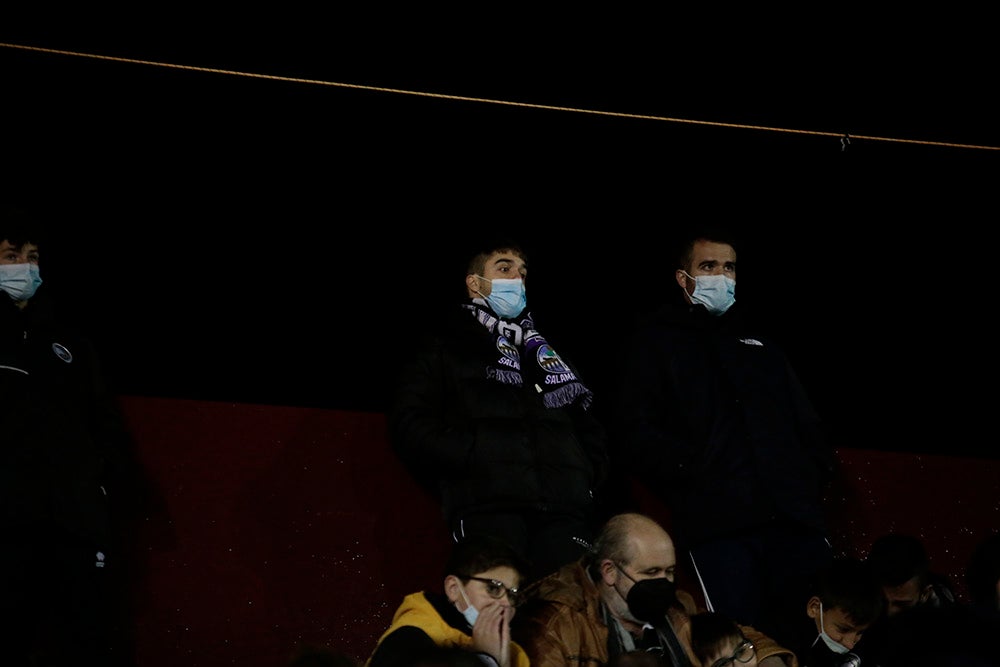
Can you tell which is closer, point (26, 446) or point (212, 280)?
point (26, 446)

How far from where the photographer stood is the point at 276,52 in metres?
8.05

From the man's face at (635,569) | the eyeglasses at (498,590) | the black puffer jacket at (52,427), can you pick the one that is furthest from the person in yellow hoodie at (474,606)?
the black puffer jacket at (52,427)

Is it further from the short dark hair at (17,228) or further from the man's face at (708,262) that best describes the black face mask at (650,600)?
the short dark hair at (17,228)

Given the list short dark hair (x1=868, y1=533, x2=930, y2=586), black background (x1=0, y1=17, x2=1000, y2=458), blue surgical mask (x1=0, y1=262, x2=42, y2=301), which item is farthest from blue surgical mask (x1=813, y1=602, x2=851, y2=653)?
blue surgical mask (x1=0, y1=262, x2=42, y2=301)

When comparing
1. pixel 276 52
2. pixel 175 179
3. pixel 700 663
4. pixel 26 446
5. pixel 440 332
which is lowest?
pixel 700 663

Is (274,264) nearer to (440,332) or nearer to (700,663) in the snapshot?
(440,332)

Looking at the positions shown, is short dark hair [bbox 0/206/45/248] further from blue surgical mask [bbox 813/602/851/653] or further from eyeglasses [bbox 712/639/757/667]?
blue surgical mask [bbox 813/602/851/653]

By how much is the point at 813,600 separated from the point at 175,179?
4.48m

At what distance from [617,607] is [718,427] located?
1295 millimetres

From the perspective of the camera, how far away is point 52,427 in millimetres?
5152

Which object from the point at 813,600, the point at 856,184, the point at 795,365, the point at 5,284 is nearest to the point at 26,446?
the point at 5,284

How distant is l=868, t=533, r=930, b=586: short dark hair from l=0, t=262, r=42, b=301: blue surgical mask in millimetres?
3417

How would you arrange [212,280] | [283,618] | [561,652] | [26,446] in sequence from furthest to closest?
[212,280] < [283,618] < [26,446] < [561,652]

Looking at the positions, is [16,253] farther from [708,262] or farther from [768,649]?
[768,649]
